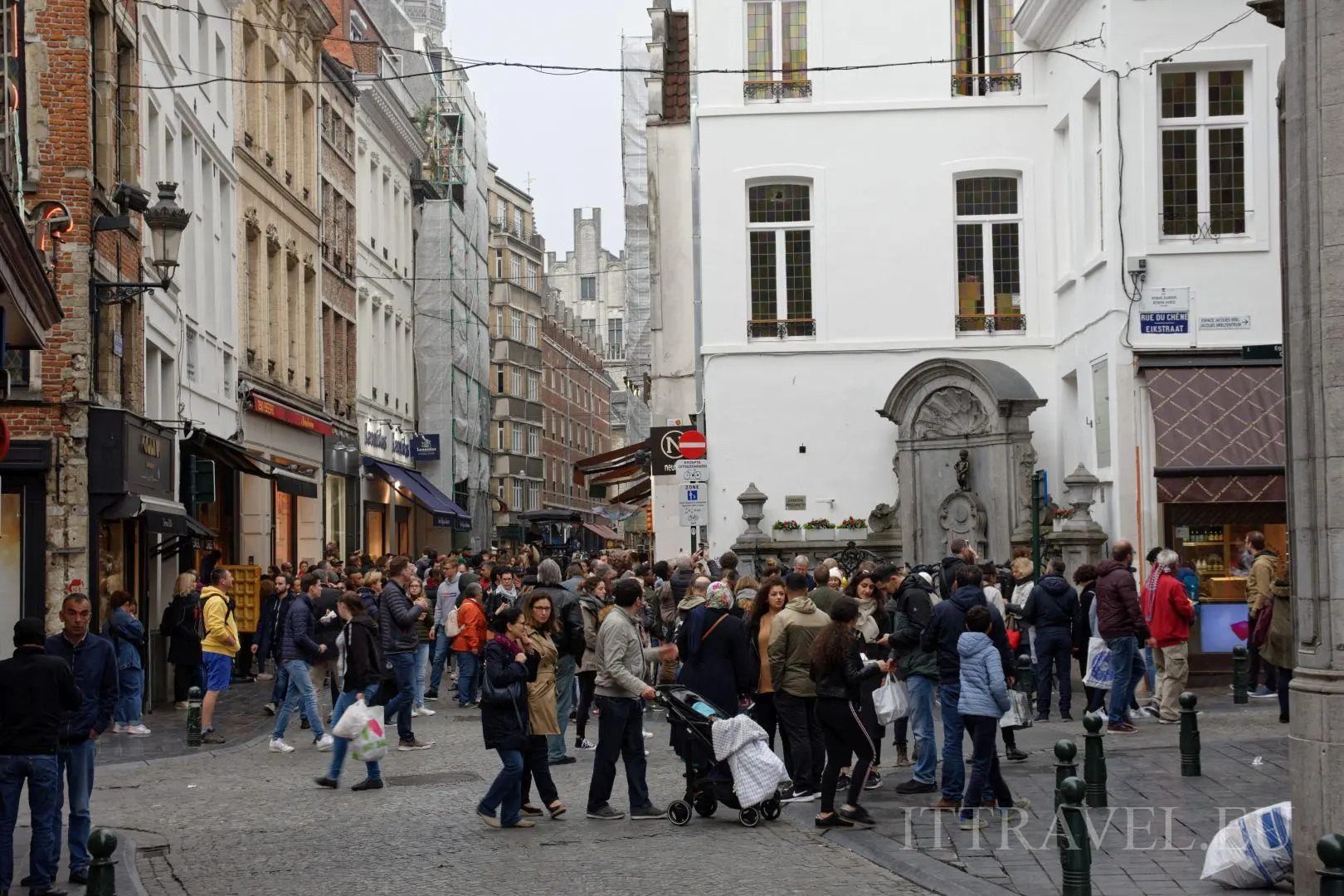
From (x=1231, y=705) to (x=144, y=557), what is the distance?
14.0 meters

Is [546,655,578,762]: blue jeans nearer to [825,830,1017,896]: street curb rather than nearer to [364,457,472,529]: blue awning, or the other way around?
[825,830,1017,896]: street curb

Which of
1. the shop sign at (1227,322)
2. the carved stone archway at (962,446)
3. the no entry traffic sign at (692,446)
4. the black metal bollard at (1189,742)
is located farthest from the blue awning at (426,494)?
the black metal bollard at (1189,742)

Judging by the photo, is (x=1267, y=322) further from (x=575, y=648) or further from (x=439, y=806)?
(x=439, y=806)

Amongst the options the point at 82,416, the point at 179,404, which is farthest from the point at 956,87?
the point at 82,416

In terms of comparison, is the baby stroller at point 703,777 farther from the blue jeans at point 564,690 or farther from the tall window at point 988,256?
the tall window at point 988,256

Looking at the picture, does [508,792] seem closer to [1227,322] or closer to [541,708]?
[541,708]

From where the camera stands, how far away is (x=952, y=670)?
12.9m

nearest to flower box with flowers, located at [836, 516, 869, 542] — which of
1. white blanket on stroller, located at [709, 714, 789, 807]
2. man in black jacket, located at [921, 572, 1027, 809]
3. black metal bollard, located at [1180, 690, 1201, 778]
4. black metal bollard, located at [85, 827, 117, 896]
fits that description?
black metal bollard, located at [1180, 690, 1201, 778]

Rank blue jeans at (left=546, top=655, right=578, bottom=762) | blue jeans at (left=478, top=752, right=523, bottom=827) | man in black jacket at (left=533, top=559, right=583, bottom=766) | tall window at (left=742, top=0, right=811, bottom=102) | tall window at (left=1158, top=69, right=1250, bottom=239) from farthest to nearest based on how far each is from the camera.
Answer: tall window at (left=742, top=0, right=811, bottom=102) → tall window at (left=1158, top=69, right=1250, bottom=239) → blue jeans at (left=546, top=655, right=578, bottom=762) → man in black jacket at (left=533, top=559, right=583, bottom=766) → blue jeans at (left=478, top=752, right=523, bottom=827)

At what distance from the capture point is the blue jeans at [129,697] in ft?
64.0

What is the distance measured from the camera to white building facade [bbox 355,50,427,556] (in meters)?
47.6

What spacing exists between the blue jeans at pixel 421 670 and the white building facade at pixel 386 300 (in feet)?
75.2

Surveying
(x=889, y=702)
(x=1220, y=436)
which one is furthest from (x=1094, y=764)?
(x=1220, y=436)

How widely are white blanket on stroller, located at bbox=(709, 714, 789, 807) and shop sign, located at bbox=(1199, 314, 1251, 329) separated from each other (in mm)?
13249
